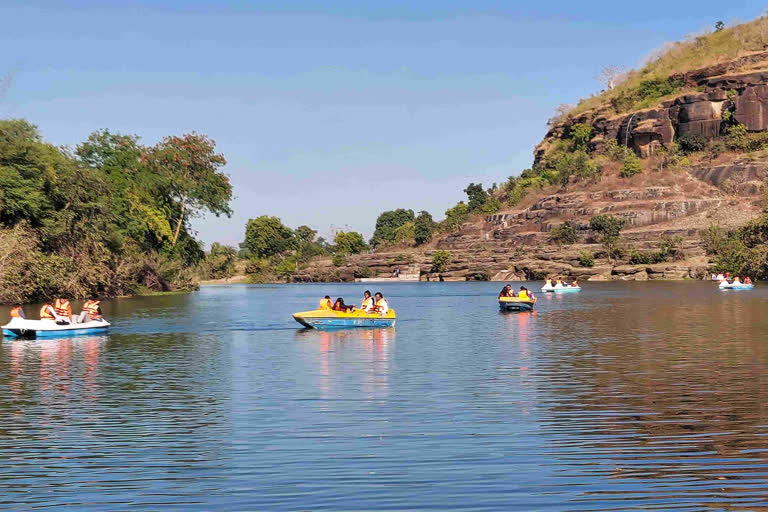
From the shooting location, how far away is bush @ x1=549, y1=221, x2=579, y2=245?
152 meters

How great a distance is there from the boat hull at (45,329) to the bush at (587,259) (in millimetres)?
103772

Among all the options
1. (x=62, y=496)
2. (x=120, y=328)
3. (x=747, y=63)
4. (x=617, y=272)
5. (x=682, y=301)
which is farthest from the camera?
(x=747, y=63)

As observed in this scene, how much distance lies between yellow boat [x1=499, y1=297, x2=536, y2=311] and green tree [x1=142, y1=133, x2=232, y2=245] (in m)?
55.6

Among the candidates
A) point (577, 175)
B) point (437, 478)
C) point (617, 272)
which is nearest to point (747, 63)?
point (577, 175)

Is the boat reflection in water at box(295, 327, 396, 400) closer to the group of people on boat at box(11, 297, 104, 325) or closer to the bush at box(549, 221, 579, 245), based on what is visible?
the group of people on boat at box(11, 297, 104, 325)

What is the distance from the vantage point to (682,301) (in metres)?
71.3

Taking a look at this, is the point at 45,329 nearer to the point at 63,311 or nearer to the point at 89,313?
the point at 63,311

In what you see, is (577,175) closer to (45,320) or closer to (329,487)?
(45,320)

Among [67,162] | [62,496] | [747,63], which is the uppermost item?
[747,63]

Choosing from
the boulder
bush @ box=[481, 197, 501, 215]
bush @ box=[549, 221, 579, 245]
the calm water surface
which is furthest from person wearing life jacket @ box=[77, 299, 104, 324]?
bush @ box=[481, 197, 501, 215]

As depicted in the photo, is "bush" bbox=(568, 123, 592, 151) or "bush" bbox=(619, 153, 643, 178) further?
"bush" bbox=(568, 123, 592, 151)

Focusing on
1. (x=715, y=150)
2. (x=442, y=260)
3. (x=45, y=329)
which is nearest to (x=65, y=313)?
(x=45, y=329)

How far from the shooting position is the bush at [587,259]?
138375 millimetres

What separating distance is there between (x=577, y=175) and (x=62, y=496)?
561ft
